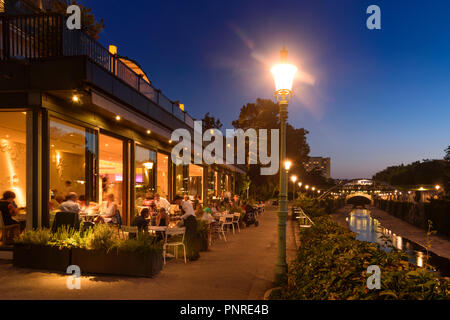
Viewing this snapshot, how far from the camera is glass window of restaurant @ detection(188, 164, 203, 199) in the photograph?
23047mm

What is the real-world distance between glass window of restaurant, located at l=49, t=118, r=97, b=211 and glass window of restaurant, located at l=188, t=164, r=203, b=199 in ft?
39.7

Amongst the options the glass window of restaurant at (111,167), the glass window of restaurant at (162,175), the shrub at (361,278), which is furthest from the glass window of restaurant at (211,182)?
the shrub at (361,278)

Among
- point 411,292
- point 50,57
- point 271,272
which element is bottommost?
point 271,272

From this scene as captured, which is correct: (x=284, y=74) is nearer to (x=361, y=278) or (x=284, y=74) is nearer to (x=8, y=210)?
(x=361, y=278)

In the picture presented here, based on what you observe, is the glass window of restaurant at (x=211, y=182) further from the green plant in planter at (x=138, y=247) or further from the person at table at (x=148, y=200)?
the green plant in planter at (x=138, y=247)

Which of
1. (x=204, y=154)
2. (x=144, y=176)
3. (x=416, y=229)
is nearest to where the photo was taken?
(x=144, y=176)

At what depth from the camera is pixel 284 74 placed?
6680mm

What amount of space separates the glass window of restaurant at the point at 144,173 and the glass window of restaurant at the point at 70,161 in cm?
333

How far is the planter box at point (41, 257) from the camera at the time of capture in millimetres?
6863

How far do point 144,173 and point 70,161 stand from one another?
4.80 m

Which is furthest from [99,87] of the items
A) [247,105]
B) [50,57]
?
[247,105]

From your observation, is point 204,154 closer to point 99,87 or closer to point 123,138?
point 123,138
